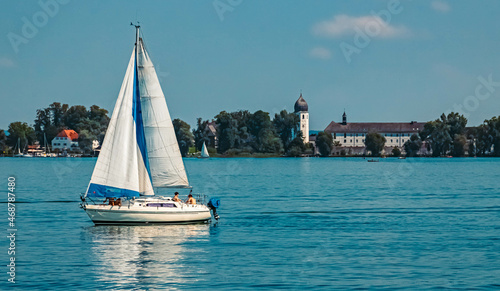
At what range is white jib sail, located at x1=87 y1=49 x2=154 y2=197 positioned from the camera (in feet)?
145

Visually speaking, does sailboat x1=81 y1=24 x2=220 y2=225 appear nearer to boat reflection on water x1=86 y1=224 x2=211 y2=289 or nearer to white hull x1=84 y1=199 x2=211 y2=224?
white hull x1=84 y1=199 x2=211 y2=224

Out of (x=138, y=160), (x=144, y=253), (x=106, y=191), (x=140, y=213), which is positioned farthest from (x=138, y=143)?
(x=144, y=253)

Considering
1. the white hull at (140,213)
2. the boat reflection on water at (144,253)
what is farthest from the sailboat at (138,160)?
the boat reflection on water at (144,253)

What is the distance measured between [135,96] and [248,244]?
11.4 m

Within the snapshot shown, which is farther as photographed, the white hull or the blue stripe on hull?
the blue stripe on hull

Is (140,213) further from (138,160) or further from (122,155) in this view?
(122,155)

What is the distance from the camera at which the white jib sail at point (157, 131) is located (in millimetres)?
44062

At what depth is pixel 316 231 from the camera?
45.3 metres

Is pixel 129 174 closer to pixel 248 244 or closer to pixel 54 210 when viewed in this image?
pixel 248 244

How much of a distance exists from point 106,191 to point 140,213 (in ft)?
→ 7.77

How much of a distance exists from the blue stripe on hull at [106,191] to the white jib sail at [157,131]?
5.89 ft

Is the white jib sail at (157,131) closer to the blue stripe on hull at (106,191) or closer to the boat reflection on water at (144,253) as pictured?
the blue stripe on hull at (106,191)

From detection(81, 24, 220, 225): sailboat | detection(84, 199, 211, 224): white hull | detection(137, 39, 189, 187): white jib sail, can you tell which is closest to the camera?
detection(84, 199, 211, 224): white hull

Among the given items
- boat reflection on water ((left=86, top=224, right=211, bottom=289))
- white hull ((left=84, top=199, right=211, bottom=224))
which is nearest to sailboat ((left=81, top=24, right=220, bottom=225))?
white hull ((left=84, top=199, right=211, bottom=224))
